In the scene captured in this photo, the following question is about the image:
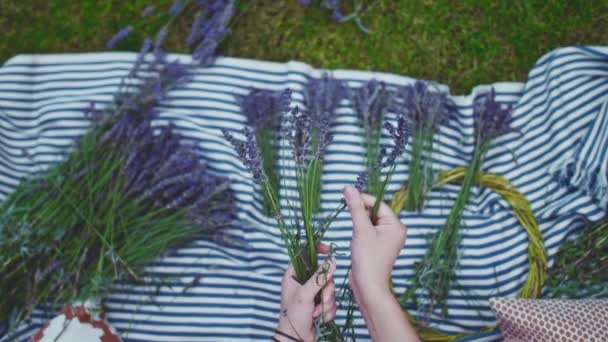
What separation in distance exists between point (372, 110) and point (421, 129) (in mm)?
160

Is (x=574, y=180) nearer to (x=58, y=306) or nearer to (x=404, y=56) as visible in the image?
(x=404, y=56)

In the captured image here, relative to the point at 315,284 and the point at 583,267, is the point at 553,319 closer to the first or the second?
the point at 583,267

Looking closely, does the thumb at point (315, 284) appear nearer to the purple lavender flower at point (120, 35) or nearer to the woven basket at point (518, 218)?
the woven basket at point (518, 218)

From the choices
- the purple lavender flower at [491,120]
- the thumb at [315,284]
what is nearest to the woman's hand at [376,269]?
the thumb at [315,284]

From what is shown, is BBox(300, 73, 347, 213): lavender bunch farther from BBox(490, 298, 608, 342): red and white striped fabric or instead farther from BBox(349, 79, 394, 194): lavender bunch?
BBox(490, 298, 608, 342): red and white striped fabric

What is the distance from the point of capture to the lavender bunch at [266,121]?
1646 mm

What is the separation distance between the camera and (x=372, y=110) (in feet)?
5.58

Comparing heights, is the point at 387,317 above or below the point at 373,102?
below

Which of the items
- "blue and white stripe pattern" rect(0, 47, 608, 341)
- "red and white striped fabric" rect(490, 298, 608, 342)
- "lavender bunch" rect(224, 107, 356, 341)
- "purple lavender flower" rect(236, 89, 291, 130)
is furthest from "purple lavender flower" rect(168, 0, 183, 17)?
"red and white striped fabric" rect(490, 298, 608, 342)

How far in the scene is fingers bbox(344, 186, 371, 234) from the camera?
119 cm

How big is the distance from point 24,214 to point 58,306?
276 mm

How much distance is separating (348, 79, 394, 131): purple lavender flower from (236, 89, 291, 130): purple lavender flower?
0.24m

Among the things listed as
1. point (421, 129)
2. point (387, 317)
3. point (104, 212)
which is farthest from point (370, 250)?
point (104, 212)

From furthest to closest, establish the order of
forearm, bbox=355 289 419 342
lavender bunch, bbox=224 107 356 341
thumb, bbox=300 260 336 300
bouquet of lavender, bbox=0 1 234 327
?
bouquet of lavender, bbox=0 1 234 327 < forearm, bbox=355 289 419 342 < thumb, bbox=300 260 336 300 < lavender bunch, bbox=224 107 356 341
